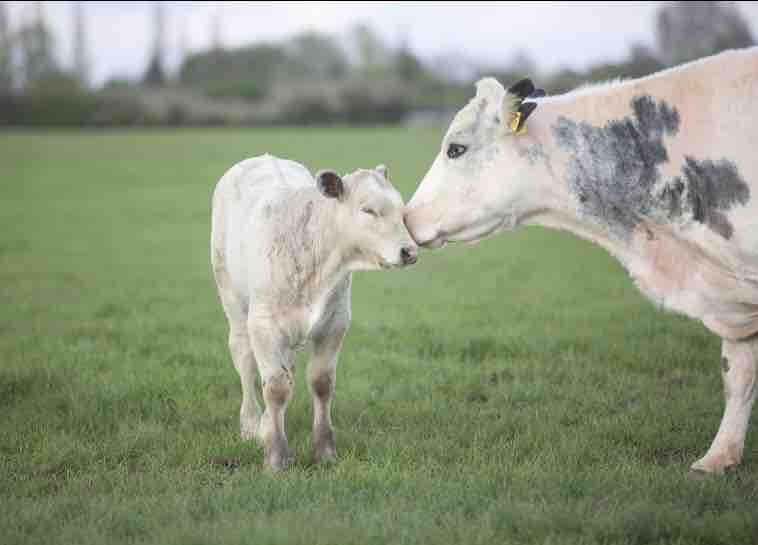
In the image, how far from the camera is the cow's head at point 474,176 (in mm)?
5711

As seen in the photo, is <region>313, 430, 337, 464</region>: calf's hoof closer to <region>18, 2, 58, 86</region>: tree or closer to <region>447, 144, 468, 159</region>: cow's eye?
<region>447, 144, 468, 159</region>: cow's eye

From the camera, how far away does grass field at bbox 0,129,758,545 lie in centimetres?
494

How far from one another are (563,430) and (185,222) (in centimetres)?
1447

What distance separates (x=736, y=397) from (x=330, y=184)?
9.22ft

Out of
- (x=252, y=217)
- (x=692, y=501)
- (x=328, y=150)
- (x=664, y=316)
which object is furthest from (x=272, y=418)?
(x=328, y=150)

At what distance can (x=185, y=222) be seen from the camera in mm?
20000

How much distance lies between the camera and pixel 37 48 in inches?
2717

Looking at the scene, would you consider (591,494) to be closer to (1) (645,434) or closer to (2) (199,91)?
(1) (645,434)

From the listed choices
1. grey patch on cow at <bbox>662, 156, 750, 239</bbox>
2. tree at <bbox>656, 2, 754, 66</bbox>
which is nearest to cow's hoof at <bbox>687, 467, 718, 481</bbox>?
grey patch on cow at <bbox>662, 156, 750, 239</bbox>

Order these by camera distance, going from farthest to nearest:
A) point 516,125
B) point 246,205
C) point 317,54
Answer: point 317,54
point 246,205
point 516,125

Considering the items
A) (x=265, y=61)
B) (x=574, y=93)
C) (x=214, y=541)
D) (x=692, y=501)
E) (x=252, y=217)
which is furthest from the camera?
(x=265, y=61)

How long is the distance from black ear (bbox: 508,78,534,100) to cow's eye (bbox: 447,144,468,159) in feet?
1.42

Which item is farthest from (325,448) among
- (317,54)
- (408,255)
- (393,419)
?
(317,54)

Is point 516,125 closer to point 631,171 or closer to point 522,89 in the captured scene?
point 522,89
